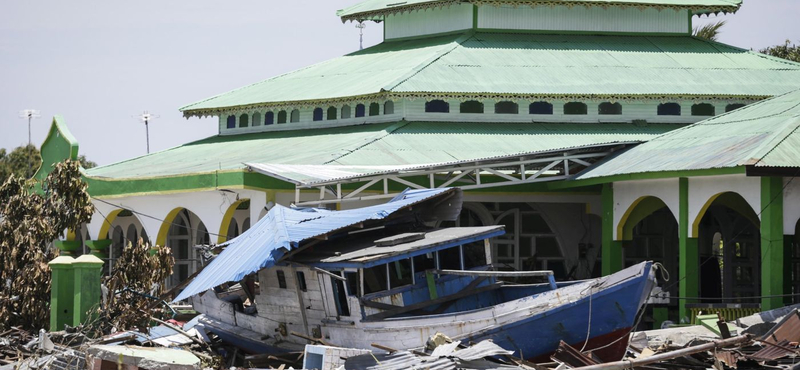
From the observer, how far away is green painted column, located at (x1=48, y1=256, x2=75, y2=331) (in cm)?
2539

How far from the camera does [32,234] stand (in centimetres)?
2967

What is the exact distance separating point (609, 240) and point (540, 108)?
17.7 feet

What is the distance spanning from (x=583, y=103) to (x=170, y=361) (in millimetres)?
15867

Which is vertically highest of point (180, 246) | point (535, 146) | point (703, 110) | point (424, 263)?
point (703, 110)

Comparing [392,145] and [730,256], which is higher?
[392,145]

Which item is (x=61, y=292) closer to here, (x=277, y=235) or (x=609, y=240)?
(x=277, y=235)

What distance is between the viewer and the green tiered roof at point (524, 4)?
37438mm

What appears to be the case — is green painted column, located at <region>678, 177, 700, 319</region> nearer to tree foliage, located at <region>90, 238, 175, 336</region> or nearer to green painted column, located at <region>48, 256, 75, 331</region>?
tree foliage, located at <region>90, 238, 175, 336</region>

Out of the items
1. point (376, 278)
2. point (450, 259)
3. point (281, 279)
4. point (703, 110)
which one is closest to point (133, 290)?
point (281, 279)

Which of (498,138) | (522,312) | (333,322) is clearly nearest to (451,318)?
(522,312)

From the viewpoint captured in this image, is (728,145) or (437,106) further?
(437,106)

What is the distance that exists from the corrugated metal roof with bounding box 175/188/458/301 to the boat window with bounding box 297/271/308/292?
57 cm

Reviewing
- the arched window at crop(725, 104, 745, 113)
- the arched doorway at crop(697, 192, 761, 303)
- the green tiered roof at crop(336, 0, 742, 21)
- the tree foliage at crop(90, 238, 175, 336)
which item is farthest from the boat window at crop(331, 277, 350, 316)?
the green tiered roof at crop(336, 0, 742, 21)

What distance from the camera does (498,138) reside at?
1270 inches
